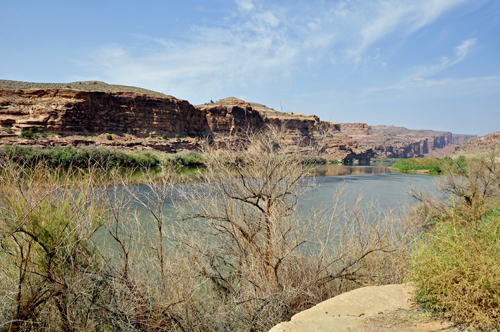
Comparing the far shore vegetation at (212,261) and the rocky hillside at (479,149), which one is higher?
the rocky hillside at (479,149)

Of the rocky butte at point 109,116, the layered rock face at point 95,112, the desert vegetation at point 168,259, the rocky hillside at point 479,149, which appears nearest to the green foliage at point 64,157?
the desert vegetation at point 168,259

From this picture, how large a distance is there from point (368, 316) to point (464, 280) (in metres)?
1.19

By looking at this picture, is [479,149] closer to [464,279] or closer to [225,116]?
[464,279]

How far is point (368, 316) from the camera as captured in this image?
3.51m

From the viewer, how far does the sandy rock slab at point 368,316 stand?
3195 millimetres

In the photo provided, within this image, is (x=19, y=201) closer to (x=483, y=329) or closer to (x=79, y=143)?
(x=483, y=329)

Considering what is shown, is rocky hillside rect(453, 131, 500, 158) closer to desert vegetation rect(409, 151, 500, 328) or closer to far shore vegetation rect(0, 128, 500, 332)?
far shore vegetation rect(0, 128, 500, 332)

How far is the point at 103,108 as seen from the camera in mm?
52438

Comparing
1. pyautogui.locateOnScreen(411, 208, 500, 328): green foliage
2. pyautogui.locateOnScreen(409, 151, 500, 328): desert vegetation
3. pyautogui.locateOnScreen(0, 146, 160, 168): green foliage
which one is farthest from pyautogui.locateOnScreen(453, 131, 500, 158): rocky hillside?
pyautogui.locateOnScreen(0, 146, 160, 168): green foliage

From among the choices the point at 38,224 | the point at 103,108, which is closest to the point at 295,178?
the point at 38,224

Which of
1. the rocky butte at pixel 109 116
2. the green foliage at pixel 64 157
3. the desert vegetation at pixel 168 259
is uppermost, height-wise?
the rocky butte at pixel 109 116

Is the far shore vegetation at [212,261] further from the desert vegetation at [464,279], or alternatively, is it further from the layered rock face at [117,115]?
the layered rock face at [117,115]

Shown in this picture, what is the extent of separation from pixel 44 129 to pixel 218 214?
4758cm

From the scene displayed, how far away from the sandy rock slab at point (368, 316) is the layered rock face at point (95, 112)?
5034 centimetres
